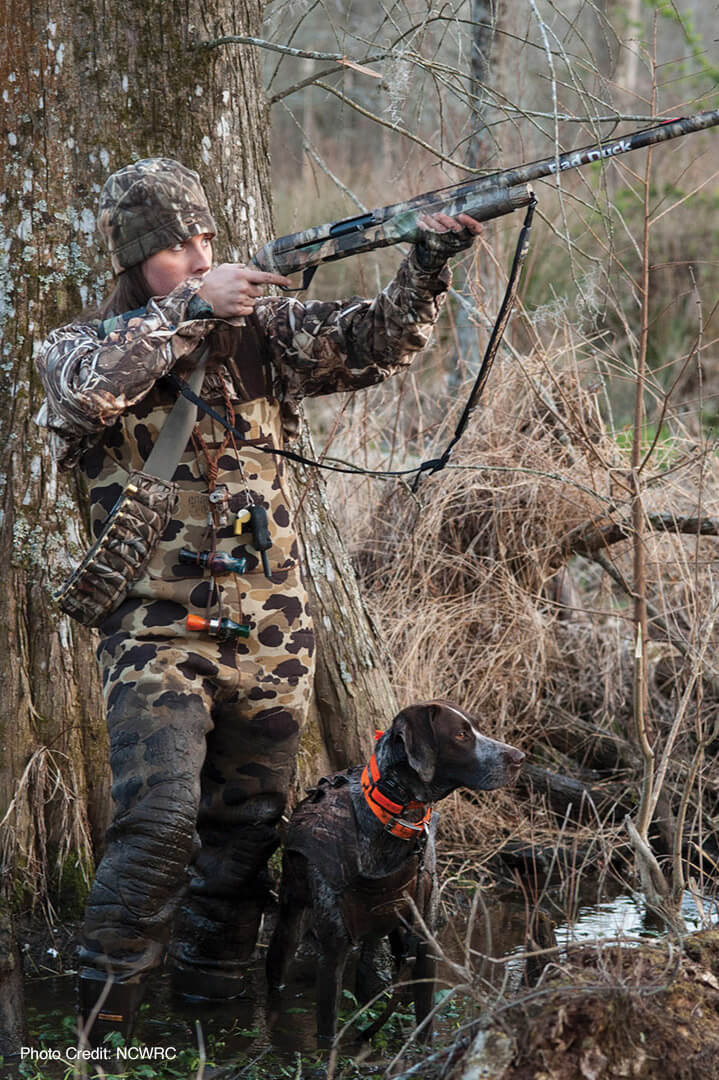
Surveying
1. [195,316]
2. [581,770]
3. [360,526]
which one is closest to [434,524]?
[360,526]

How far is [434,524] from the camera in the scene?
634cm

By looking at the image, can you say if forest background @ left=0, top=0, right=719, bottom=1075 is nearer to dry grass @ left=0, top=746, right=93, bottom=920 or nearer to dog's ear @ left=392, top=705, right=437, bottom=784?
dry grass @ left=0, top=746, right=93, bottom=920

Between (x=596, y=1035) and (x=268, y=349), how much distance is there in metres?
2.13

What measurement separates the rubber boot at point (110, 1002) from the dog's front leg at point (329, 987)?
0.61 m

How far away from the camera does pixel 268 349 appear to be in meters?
3.70

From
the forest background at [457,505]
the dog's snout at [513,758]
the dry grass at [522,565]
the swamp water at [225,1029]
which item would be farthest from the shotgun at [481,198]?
the dry grass at [522,565]

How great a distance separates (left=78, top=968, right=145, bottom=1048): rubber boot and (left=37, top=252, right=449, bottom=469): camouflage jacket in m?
1.47

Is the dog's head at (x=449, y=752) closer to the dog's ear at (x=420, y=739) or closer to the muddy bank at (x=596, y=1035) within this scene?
the dog's ear at (x=420, y=739)

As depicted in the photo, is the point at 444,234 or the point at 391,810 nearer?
the point at 444,234

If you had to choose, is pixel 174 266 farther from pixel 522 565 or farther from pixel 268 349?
pixel 522 565

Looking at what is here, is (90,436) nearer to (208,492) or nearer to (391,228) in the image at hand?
(208,492)

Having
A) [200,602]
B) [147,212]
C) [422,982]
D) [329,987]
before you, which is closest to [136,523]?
[200,602]

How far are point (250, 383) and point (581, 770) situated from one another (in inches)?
130

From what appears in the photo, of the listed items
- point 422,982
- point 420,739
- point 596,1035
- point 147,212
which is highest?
point 147,212
